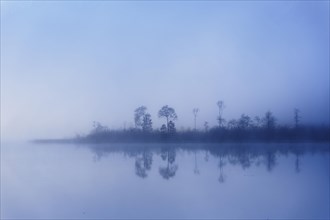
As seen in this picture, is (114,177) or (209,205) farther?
(114,177)

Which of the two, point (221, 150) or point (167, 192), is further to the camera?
point (221, 150)

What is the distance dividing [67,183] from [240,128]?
989 centimetres

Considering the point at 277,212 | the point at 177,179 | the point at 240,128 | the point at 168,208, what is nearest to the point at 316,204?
the point at 277,212

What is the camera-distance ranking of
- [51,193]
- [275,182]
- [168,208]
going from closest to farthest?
[168,208] < [51,193] < [275,182]

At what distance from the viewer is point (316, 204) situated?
17.7 ft

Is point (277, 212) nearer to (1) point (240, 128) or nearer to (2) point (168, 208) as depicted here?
(2) point (168, 208)

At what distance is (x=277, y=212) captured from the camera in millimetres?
4977

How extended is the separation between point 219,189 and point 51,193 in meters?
2.74

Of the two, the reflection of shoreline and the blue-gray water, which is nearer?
the blue-gray water

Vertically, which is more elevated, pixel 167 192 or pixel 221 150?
pixel 167 192

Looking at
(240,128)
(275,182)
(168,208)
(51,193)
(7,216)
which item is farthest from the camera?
(240,128)

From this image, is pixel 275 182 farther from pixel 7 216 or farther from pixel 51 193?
pixel 7 216

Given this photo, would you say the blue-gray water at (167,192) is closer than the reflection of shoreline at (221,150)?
Yes

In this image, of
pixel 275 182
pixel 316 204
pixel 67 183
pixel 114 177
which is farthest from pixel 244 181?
pixel 67 183
